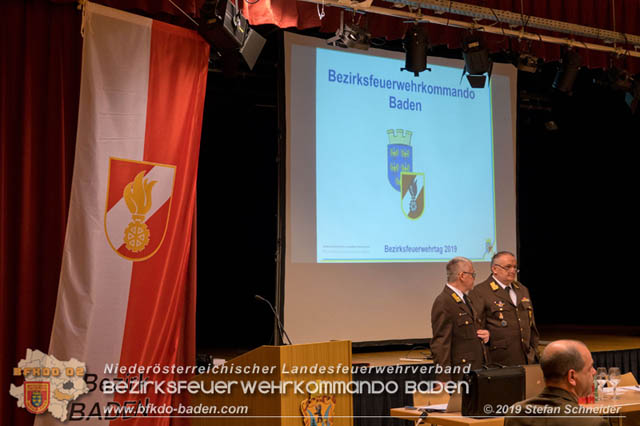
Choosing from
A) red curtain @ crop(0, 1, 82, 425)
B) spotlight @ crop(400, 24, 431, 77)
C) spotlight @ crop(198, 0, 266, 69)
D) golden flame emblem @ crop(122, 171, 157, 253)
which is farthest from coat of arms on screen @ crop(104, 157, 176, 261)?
spotlight @ crop(400, 24, 431, 77)

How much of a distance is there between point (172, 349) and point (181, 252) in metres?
0.64

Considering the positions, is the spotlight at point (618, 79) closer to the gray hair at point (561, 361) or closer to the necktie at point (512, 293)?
the necktie at point (512, 293)

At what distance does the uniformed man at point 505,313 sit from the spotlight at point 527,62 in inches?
73.3

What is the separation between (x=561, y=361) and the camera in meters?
2.47

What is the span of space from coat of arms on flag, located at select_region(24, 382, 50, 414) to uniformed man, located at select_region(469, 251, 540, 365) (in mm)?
2841

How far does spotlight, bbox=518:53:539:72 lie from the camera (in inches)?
238

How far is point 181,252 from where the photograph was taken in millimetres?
4906

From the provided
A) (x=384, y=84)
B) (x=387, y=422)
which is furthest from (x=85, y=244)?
(x=384, y=84)

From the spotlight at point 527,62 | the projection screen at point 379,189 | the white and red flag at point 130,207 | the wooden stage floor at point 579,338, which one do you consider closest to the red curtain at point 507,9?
the spotlight at point 527,62

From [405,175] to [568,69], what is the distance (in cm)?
166

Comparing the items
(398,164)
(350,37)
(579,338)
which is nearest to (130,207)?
(350,37)

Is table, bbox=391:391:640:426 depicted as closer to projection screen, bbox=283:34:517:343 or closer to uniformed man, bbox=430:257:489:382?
uniformed man, bbox=430:257:489:382

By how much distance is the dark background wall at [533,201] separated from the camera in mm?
7980

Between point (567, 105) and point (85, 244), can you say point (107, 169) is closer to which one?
point (85, 244)
